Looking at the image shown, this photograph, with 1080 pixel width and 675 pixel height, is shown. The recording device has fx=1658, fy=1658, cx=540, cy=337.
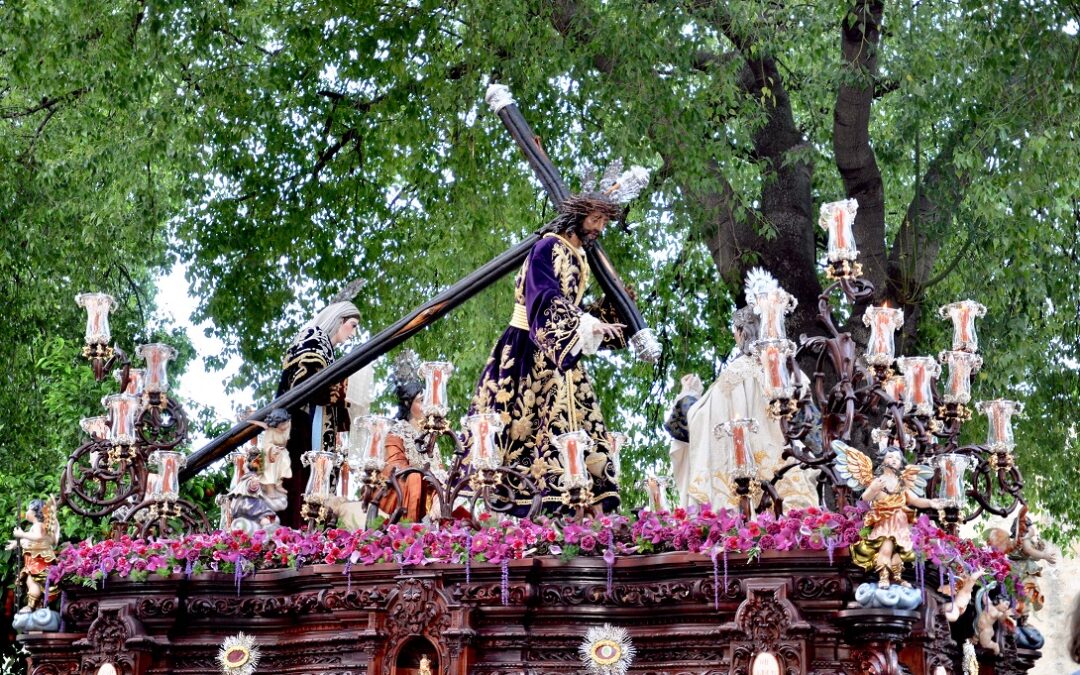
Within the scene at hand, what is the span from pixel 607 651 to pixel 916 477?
7.30 ft

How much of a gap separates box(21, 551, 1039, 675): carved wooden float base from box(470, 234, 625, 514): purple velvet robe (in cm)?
157

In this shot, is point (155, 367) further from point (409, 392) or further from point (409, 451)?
point (409, 392)

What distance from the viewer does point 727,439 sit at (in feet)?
41.1

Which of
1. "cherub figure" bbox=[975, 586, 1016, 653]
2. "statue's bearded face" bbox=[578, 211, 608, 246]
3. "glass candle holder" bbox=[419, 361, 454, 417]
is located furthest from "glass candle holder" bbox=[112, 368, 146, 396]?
"cherub figure" bbox=[975, 586, 1016, 653]

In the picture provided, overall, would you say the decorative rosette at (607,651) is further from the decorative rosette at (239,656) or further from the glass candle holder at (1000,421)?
the glass candle holder at (1000,421)

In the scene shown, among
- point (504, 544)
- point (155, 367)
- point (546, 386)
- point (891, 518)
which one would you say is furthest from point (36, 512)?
point (891, 518)

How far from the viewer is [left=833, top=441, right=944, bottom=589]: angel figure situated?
9.69m

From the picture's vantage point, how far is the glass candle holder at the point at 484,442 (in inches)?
433

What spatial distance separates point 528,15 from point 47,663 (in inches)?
331

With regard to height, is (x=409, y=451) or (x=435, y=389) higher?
(x=409, y=451)

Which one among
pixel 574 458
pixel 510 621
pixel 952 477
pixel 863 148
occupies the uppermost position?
pixel 863 148

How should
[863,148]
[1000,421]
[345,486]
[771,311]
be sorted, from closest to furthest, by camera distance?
1. [771,311]
2. [1000,421]
3. [345,486]
4. [863,148]

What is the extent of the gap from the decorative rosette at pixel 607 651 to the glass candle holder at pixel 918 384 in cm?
242

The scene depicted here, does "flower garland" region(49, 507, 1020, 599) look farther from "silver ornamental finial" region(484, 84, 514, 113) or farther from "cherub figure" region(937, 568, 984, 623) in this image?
"silver ornamental finial" region(484, 84, 514, 113)
